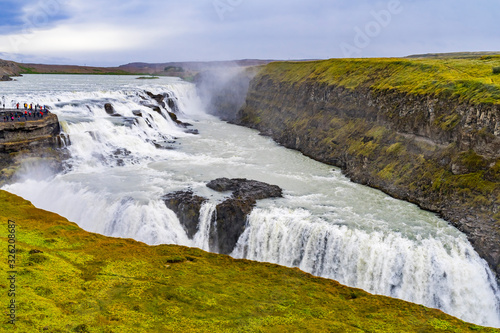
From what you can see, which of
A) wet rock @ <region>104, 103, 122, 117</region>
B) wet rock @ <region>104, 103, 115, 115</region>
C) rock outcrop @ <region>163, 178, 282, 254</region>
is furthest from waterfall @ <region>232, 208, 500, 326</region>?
wet rock @ <region>104, 103, 115, 115</region>

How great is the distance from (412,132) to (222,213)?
20.6 m

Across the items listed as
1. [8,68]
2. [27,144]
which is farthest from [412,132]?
[8,68]

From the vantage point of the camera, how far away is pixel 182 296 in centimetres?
1580

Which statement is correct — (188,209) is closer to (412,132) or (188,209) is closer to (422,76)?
(412,132)

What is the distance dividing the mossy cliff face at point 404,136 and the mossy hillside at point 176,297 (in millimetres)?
13656

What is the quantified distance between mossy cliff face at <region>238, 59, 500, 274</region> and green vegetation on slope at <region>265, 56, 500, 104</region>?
6.7 inches

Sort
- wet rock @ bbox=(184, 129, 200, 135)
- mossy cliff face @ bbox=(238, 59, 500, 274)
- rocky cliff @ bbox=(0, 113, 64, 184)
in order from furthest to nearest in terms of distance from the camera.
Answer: wet rock @ bbox=(184, 129, 200, 135) < rocky cliff @ bbox=(0, 113, 64, 184) < mossy cliff face @ bbox=(238, 59, 500, 274)

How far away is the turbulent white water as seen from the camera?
24359 mm

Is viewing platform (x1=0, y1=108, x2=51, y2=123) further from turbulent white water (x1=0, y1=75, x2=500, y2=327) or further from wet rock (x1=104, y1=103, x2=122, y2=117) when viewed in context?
wet rock (x1=104, y1=103, x2=122, y2=117)

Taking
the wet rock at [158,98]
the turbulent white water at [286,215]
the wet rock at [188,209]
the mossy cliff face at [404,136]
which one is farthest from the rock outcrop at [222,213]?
the wet rock at [158,98]

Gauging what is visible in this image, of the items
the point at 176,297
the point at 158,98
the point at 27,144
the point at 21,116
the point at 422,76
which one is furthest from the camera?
the point at 158,98

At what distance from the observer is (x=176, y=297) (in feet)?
51.6

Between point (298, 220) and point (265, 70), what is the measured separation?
178ft

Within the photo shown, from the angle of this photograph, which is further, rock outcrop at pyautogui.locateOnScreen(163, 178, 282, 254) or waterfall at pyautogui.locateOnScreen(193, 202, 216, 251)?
waterfall at pyautogui.locateOnScreen(193, 202, 216, 251)
